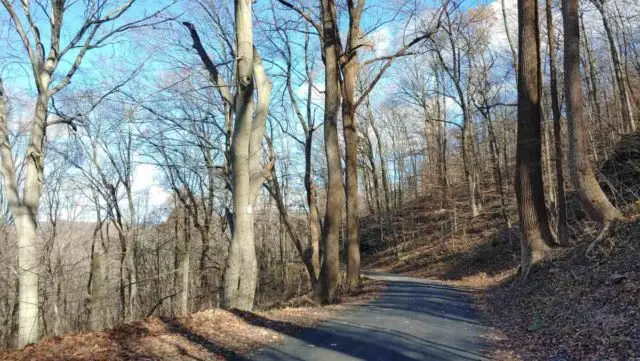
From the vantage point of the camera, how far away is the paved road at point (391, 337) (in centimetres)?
650

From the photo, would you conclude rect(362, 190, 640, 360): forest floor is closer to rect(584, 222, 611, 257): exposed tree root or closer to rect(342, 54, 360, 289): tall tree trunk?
rect(584, 222, 611, 257): exposed tree root

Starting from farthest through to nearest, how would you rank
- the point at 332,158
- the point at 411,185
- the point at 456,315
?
the point at 411,185 < the point at 332,158 < the point at 456,315

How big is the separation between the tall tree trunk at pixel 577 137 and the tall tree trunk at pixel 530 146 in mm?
945

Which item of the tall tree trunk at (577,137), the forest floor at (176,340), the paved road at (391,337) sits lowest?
the paved road at (391,337)

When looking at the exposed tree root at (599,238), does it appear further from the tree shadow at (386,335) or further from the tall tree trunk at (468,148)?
the tall tree trunk at (468,148)

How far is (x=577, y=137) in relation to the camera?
11.9 metres

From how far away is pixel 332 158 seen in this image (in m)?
15.6

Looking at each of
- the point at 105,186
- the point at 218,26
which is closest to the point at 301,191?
the point at 105,186

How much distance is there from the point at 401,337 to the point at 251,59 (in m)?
6.24

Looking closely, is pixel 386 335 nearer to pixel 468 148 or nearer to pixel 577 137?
pixel 577 137

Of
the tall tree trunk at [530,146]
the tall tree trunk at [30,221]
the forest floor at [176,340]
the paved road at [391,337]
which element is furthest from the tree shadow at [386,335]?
the tall tree trunk at [30,221]

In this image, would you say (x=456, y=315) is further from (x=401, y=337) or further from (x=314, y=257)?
(x=314, y=257)

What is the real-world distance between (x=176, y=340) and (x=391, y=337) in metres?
3.37

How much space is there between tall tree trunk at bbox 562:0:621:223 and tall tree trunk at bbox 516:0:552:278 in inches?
37.2
